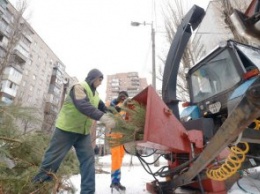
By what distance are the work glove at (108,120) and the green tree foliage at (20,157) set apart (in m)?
0.70

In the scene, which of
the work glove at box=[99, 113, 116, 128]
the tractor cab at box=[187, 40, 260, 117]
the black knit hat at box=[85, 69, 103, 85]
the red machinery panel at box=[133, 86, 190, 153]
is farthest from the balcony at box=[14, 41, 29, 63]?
the red machinery panel at box=[133, 86, 190, 153]

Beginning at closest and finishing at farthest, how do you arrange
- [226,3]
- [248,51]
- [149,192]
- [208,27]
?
[149,192] → [248,51] → [226,3] → [208,27]

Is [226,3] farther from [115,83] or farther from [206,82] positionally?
[115,83]

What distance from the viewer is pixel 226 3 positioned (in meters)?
10.0

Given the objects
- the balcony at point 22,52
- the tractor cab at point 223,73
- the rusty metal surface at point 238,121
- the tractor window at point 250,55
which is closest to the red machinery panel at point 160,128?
the rusty metal surface at point 238,121

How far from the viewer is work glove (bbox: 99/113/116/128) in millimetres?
2514

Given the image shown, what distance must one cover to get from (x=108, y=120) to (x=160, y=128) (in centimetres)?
62

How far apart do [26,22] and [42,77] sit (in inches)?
1320

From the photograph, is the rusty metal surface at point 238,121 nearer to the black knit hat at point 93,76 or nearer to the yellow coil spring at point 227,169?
the yellow coil spring at point 227,169

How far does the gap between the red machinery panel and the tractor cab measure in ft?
2.75

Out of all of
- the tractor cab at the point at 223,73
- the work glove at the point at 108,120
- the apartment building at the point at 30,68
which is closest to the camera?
the work glove at the point at 108,120

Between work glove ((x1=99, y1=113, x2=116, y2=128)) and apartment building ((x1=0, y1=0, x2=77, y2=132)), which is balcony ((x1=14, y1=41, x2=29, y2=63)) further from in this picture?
work glove ((x1=99, y1=113, x2=116, y2=128))

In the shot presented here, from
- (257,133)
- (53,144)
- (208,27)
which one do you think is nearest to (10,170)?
(53,144)

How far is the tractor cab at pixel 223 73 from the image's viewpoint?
317cm
